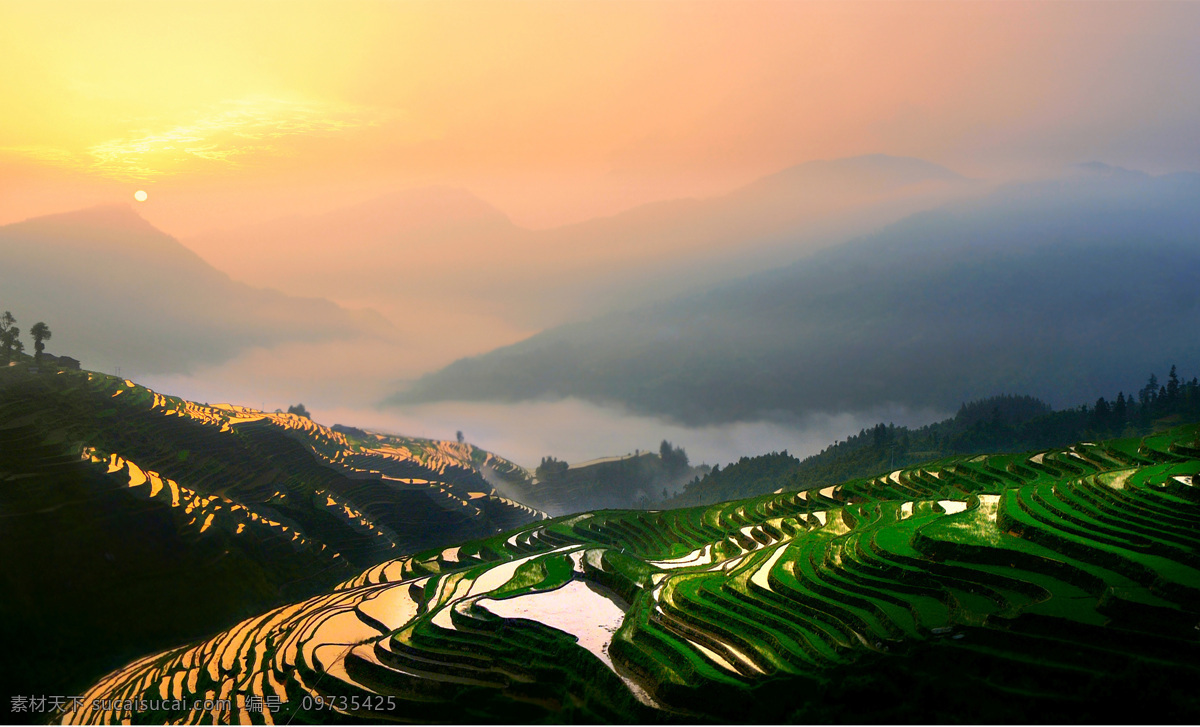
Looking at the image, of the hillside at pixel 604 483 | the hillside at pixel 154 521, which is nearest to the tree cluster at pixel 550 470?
the hillside at pixel 604 483

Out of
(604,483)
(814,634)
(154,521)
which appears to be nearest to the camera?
(814,634)

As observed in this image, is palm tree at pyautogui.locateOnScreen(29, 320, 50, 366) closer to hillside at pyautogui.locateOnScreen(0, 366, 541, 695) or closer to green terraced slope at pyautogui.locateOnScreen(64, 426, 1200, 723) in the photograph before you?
hillside at pyautogui.locateOnScreen(0, 366, 541, 695)

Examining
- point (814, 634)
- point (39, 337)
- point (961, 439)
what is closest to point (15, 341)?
point (39, 337)

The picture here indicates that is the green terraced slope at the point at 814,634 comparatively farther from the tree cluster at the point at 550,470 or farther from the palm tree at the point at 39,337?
the tree cluster at the point at 550,470

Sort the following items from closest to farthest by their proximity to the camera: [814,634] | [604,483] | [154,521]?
[814,634] → [154,521] → [604,483]

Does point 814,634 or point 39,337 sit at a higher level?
point 39,337

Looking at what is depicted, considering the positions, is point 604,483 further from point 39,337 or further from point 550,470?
point 39,337

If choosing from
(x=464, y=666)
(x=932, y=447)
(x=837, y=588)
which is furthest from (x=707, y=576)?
(x=932, y=447)
